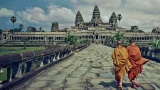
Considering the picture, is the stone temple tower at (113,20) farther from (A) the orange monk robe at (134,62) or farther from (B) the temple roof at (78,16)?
(A) the orange monk robe at (134,62)

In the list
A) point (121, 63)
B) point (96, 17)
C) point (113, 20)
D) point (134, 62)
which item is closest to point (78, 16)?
point (96, 17)

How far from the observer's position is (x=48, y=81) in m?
7.83

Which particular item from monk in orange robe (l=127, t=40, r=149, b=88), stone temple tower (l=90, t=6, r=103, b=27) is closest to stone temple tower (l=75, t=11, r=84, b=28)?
stone temple tower (l=90, t=6, r=103, b=27)

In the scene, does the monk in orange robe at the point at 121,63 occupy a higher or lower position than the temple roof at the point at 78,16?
lower

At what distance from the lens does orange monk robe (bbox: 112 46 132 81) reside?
685 cm

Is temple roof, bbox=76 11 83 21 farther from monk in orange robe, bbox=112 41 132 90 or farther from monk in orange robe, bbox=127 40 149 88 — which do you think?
monk in orange robe, bbox=112 41 132 90

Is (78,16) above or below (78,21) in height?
above

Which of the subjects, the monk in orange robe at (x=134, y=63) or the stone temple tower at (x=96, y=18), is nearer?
the monk in orange robe at (x=134, y=63)

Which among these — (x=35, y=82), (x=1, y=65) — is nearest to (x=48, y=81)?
(x=35, y=82)

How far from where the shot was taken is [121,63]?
22.6 ft

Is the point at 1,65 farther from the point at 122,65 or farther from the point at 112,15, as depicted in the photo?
the point at 112,15

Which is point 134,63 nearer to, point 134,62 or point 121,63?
point 134,62

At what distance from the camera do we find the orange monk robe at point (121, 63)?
22.5ft

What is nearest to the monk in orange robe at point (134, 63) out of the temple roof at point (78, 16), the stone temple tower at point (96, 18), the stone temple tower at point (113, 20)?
the temple roof at point (78, 16)
